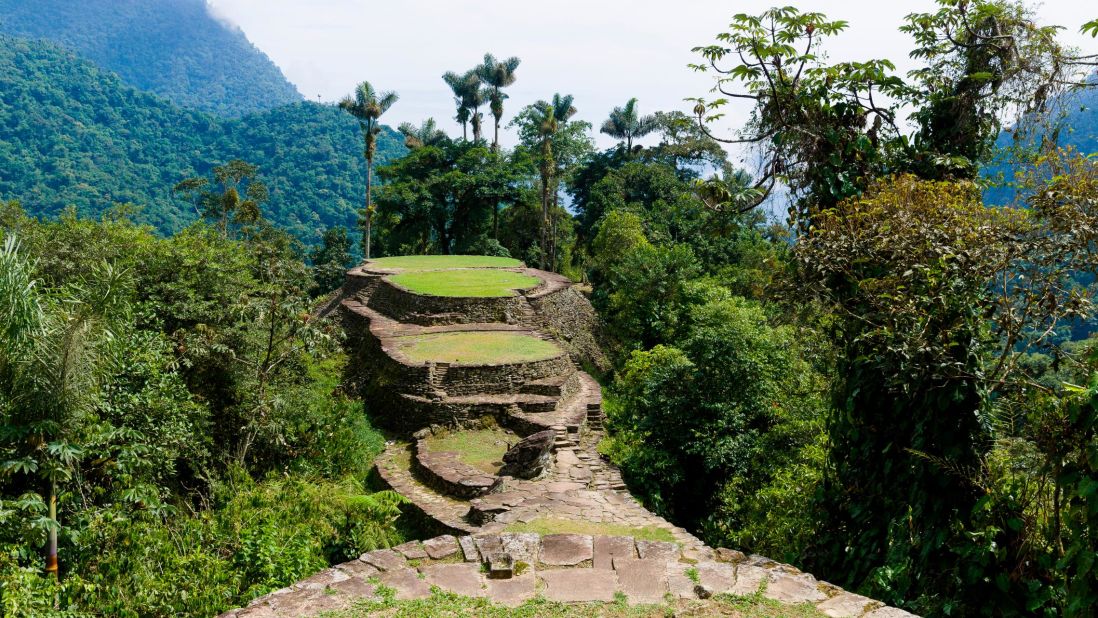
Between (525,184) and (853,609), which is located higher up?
(525,184)

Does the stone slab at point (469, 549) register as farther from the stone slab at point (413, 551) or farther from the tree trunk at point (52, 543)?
the tree trunk at point (52, 543)

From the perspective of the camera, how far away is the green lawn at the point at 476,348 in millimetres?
15164

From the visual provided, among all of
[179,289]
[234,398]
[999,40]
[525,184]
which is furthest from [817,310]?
[525,184]

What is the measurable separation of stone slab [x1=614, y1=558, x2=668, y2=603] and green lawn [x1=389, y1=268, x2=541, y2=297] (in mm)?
13816

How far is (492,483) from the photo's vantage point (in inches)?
428

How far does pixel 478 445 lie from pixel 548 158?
1541 centimetres

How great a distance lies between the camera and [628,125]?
3909 centimetres

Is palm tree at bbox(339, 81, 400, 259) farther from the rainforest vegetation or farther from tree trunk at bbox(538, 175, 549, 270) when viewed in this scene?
the rainforest vegetation

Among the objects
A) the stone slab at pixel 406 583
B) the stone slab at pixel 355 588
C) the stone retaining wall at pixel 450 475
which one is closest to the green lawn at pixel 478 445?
the stone retaining wall at pixel 450 475

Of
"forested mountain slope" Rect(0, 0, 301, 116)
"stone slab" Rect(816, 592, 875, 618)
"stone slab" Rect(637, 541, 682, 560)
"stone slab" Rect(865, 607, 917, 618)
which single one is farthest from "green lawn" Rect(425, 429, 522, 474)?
"forested mountain slope" Rect(0, 0, 301, 116)

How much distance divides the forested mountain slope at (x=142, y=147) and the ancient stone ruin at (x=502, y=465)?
107 feet

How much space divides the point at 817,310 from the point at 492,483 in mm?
6274

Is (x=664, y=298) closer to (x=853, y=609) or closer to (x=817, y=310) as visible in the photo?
(x=817, y=310)

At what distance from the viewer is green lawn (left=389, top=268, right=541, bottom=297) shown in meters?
18.9
